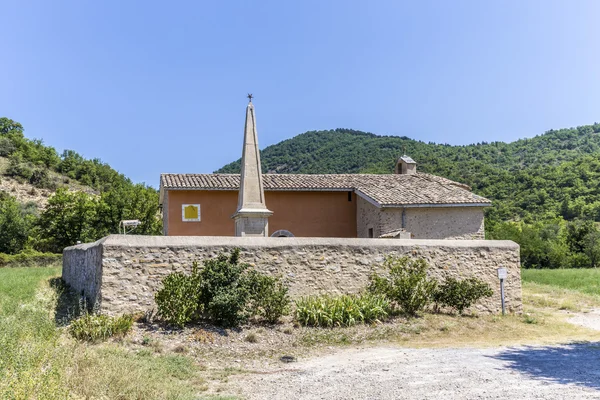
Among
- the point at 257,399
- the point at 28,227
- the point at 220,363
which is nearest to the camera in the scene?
the point at 257,399

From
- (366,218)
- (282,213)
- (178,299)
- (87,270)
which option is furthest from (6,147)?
(178,299)

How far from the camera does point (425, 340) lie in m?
11.0

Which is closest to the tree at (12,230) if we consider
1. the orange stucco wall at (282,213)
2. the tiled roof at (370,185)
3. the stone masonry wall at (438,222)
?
the tiled roof at (370,185)

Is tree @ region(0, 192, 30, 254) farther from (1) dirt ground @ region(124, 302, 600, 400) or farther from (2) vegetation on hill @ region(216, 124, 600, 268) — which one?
(1) dirt ground @ region(124, 302, 600, 400)

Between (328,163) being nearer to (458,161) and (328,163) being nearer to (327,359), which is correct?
(458,161)

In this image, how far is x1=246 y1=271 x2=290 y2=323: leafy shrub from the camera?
439 inches

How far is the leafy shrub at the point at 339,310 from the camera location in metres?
11.3

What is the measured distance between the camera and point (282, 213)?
21.8 m

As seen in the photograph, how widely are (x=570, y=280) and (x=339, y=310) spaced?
16511 mm

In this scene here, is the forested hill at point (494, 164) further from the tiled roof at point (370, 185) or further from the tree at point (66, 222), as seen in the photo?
the tiled roof at point (370, 185)

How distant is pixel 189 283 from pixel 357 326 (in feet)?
12.5

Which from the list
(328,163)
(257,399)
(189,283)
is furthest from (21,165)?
(257,399)

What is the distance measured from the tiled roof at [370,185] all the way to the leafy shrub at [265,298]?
9352mm

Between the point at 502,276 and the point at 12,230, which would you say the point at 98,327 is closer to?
the point at 502,276
